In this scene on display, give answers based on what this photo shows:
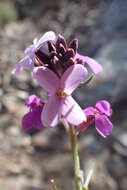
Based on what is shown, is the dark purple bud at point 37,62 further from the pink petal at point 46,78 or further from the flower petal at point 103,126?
the flower petal at point 103,126

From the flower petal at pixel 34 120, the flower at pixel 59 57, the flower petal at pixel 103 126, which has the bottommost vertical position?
the flower petal at pixel 103 126

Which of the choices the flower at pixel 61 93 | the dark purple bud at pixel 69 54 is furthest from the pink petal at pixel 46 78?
the dark purple bud at pixel 69 54

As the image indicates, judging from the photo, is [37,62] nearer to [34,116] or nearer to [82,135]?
[34,116]

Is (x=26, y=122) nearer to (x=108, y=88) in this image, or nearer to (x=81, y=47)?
(x=108, y=88)

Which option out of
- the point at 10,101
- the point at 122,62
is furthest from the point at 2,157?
the point at 122,62

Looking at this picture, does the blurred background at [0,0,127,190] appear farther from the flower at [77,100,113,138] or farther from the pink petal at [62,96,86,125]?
the pink petal at [62,96,86,125]

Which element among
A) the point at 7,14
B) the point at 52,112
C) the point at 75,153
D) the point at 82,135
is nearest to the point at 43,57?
the point at 52,112
